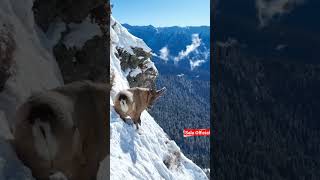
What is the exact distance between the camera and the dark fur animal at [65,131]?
5871 mm

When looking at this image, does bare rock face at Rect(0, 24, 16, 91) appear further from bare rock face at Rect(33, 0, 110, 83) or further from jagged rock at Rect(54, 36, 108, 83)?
jagged rock at Rect(54, 36, 108, 83)

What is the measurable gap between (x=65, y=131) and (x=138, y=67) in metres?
46.8

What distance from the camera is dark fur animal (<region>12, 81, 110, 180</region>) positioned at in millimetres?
5871

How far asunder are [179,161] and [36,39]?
107ft

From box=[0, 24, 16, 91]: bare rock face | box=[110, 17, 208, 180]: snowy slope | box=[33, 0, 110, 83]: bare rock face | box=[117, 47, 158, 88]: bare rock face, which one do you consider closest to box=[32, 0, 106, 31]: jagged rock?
box=[33, 0, 110, 83]: bare rock face

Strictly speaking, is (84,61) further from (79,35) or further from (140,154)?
(140,154)

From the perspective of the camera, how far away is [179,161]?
1506 inches

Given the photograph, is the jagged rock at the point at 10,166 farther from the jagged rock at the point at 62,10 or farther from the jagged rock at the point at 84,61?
the jagged rock at the point at 62,10

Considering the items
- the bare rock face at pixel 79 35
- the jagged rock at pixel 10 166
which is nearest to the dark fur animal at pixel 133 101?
the bare rock face at pixel 79 35

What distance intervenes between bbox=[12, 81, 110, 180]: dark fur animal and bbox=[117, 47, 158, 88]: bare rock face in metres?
42.8
